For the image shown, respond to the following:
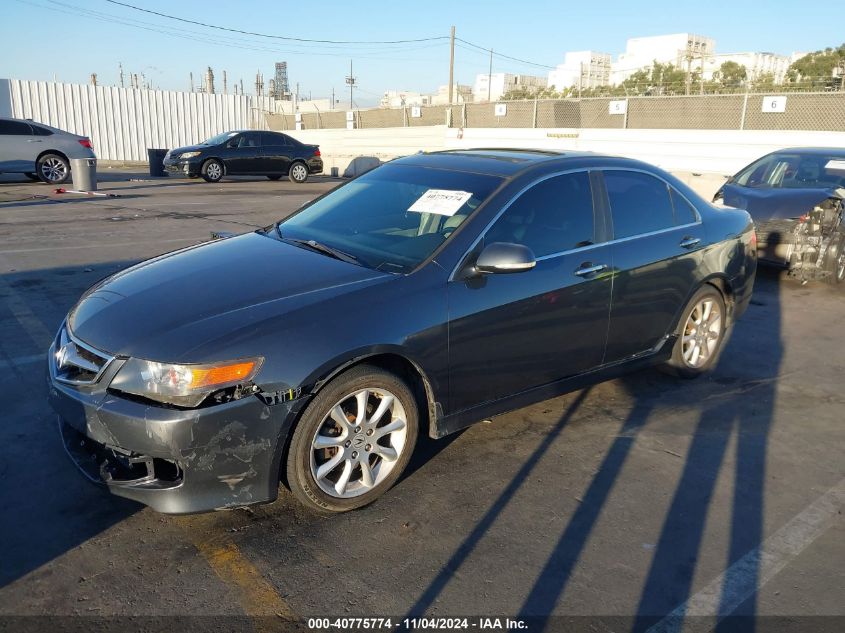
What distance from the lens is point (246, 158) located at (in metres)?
21.9

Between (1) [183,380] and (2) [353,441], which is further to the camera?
(2) [353,441]

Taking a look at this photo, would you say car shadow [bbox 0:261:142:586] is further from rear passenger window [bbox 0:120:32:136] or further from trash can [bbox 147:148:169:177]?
trash can [bbox 147:148:169:177]

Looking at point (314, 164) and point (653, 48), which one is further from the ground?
point (653, 48)

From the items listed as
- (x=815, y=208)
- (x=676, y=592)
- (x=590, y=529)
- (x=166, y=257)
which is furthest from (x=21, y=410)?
(x=815, y=208)

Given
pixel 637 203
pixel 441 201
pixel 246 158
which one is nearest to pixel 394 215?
pixel 441 201

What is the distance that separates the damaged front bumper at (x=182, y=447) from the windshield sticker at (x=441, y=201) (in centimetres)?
162

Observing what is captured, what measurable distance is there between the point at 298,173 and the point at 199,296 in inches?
798

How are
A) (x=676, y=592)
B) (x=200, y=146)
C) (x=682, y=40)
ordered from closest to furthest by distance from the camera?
(x=676, y=592) → (x=200, y=146) → (x=682, y=40)

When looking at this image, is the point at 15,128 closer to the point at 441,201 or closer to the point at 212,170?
the point at 212,170

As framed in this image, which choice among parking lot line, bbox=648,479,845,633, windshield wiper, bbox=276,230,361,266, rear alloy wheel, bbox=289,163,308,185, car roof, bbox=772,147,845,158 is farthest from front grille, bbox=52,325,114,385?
rear alloy wheel, bbox=289,163,308,185

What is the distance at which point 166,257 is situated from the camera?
4.28m

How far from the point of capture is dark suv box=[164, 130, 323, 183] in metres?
21.0

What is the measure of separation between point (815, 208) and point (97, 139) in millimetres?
28885

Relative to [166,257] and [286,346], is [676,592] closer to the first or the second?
[286,346]
